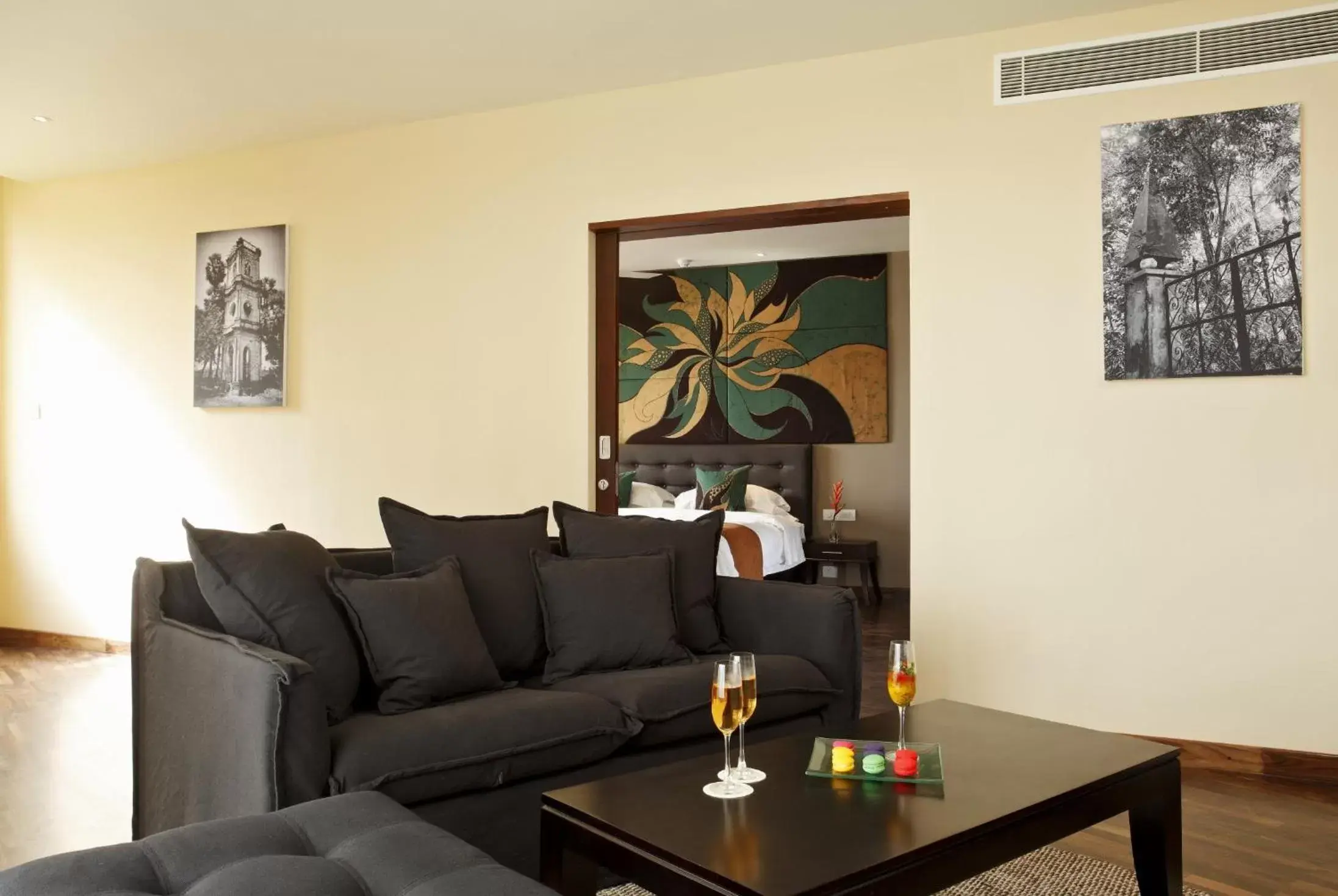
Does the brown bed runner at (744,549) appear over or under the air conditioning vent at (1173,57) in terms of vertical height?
under

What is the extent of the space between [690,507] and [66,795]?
4.81 meters

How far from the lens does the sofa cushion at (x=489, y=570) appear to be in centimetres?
329

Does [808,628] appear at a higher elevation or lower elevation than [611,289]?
lower

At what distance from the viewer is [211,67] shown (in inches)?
190

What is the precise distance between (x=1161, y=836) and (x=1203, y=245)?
2535mm

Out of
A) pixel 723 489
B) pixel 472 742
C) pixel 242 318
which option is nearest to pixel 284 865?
pixel 472 742

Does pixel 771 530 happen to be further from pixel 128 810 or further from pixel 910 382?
pixel 128 810

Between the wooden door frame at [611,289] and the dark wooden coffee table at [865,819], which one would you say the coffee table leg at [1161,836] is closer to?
the dark wooden coffee table at [865,819]

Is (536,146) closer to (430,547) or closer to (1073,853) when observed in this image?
(430,547)

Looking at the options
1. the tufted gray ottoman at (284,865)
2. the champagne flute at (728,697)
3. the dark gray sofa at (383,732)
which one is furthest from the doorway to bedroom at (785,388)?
the tufted gray ottoman at (284,865)

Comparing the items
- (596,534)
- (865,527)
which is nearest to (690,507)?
(865,527)

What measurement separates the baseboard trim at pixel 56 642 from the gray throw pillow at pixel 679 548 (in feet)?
13.4

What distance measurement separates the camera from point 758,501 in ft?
26.0

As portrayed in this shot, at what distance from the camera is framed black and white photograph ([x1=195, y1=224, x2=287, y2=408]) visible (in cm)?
605
